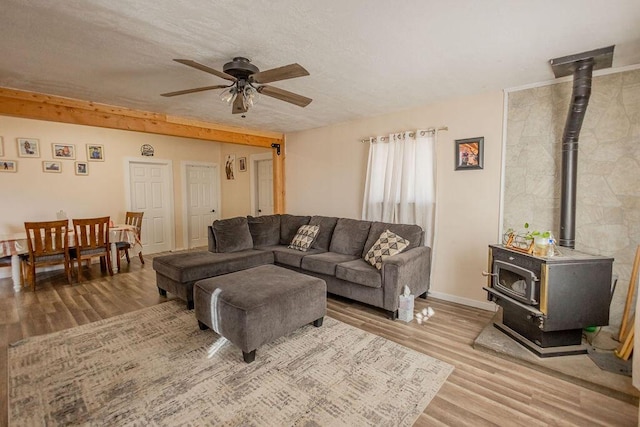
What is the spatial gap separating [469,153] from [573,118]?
3.17 feet

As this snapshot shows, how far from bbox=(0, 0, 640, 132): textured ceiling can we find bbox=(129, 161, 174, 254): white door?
9.43 feet

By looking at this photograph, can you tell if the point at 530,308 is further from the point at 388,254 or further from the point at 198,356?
the point at 198,356

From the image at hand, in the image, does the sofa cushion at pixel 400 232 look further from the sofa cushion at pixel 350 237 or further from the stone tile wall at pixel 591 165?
the stone tile wall at pixel 591 165

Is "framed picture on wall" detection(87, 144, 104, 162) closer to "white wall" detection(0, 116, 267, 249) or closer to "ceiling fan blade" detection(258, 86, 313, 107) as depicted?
"white wall" detection(0, 116, 267, 249)

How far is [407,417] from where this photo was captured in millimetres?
1723

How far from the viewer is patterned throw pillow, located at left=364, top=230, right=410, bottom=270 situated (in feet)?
10.7

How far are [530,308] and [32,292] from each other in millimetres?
5516

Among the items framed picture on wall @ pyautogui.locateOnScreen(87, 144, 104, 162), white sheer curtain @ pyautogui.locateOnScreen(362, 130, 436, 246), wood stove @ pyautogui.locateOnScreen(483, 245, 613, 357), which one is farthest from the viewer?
framed picture on wall @ pyautogui.locateOnScreen(87, 144, 104, 162)

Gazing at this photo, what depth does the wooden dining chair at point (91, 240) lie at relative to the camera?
4211mm

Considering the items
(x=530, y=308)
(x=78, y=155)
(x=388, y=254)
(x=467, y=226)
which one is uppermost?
(x=78, y=155)

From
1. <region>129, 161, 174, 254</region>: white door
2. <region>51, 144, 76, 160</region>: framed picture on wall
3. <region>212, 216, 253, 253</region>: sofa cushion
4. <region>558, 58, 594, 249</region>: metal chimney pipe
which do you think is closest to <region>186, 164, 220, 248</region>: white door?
<region>129, 161, 174, 254</region>: white door

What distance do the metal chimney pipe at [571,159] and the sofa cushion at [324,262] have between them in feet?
6.97

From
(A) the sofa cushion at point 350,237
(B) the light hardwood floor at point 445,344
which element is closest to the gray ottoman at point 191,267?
(B) the light hardwood floor at point 445,344

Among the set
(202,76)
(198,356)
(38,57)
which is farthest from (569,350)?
(38,57)
